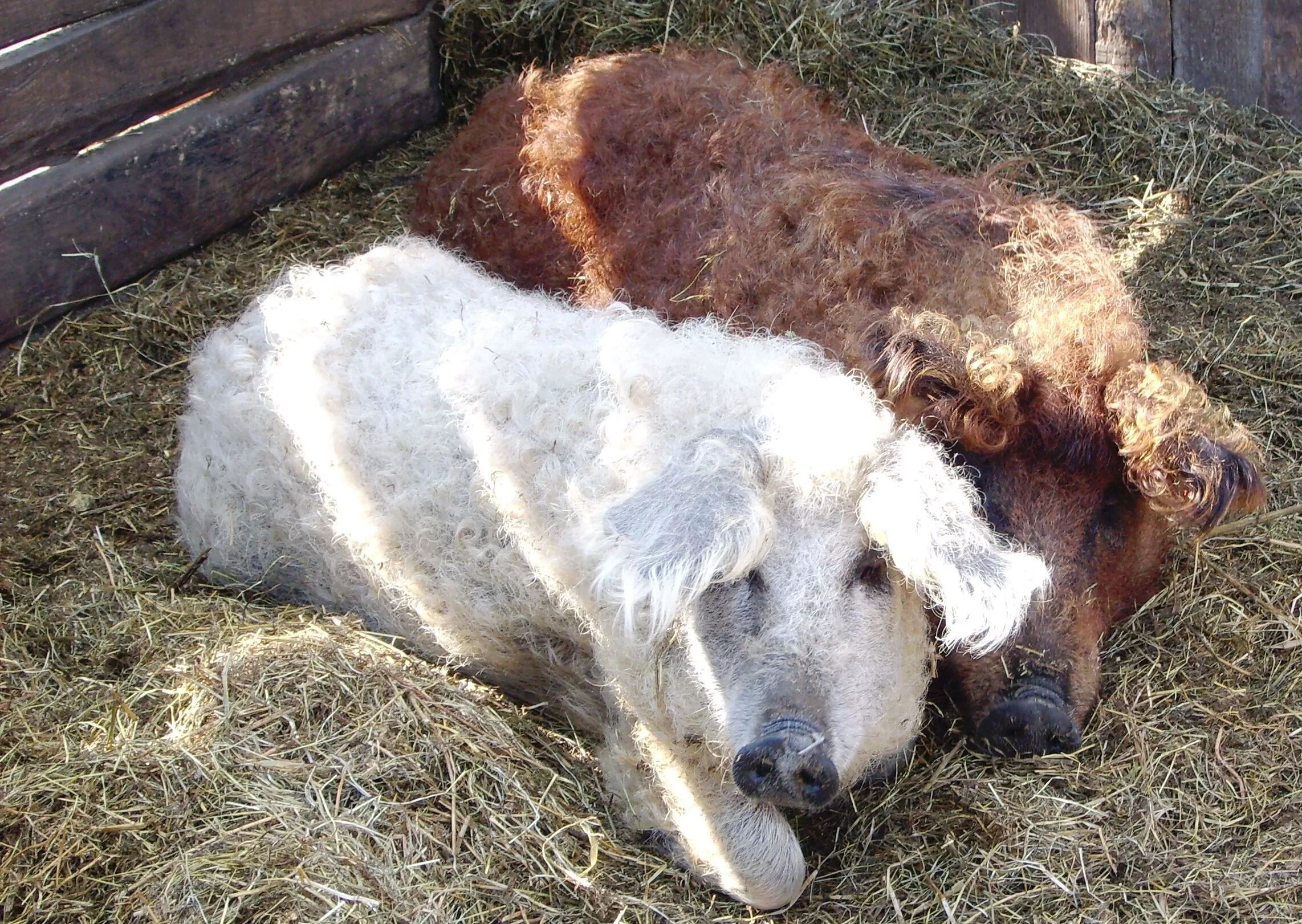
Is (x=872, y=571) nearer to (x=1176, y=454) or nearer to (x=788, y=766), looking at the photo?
(x=788, y=766)

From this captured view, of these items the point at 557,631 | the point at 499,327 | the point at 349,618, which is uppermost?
the point at 499,327

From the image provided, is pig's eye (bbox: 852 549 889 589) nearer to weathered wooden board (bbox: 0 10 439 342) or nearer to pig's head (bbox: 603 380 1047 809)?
pig's head (bbox: 603 380 1047 809)

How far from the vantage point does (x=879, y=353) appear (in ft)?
11.8

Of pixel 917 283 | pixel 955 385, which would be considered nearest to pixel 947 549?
pixel 955 385

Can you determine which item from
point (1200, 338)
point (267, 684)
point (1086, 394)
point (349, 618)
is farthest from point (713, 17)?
point (267, 684)

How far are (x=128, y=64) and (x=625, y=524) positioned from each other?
9.85 ft

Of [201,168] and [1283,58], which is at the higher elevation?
[1283,58]

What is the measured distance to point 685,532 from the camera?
9.22ft

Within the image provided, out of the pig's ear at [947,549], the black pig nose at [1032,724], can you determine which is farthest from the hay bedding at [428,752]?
the pig's ear at [947,549]

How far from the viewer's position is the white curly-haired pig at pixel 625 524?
2.93m

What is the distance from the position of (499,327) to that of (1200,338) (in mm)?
2689

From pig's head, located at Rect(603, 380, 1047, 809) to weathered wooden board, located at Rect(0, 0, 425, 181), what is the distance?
2.81m

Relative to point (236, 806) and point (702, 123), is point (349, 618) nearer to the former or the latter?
point (236, 806)

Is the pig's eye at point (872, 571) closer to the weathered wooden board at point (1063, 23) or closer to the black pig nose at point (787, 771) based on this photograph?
the black pig nose at point (787, 771)
